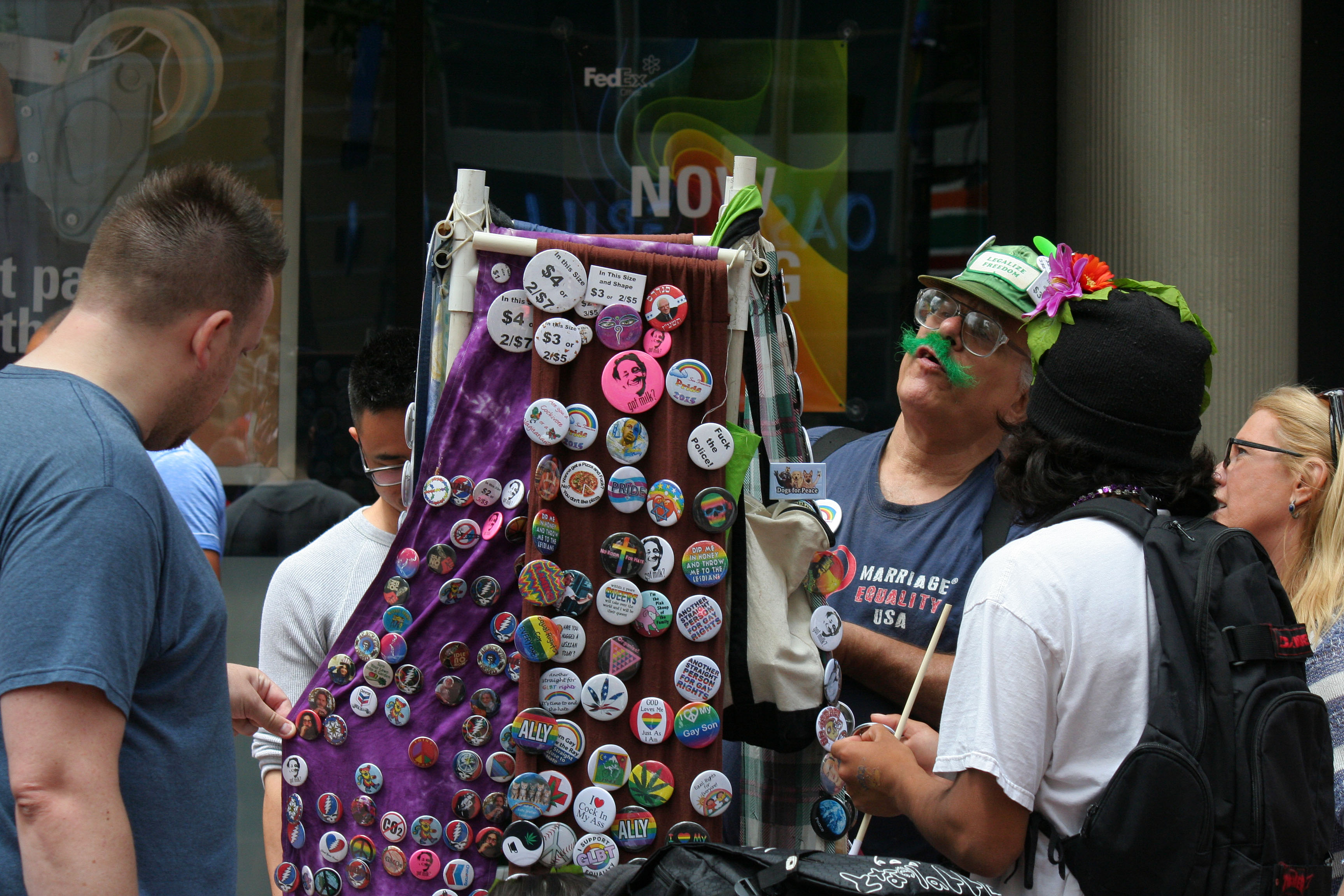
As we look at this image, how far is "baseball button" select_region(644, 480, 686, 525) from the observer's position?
1.66 meters

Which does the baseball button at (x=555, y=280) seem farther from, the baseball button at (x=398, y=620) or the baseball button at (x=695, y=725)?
the baseball button at (x=695, y=725)

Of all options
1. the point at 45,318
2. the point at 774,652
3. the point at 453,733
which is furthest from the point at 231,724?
the point at 45,318

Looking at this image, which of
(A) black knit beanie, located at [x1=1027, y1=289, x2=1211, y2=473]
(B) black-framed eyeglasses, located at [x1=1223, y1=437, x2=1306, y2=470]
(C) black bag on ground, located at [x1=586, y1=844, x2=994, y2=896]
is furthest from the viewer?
(B) black-framed eyeglasses, located at [x1=1223, y1=437, x2=1306, y2=470]

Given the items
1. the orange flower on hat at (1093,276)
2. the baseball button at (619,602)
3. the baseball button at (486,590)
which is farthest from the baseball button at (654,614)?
the orange flower on hat at (1093,276)

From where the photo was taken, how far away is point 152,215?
1400 millimetres

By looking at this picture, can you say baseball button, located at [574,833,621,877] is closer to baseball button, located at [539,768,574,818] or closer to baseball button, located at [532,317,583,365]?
baseball button, located at [539,768,574,818]

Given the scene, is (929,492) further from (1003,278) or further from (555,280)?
(555,280)

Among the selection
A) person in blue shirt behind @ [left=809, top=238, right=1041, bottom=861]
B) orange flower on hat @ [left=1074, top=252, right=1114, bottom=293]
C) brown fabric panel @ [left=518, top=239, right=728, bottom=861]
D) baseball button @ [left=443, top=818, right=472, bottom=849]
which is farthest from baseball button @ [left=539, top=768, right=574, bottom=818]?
orange flower on hat @ [left=1074, top=252, right=1114, bottom=293]

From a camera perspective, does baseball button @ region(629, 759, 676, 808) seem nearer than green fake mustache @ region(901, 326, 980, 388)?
Yes

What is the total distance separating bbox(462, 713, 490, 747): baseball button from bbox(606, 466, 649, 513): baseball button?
40cm

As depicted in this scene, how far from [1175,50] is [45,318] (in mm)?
4030

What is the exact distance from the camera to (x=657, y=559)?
65.4 inches

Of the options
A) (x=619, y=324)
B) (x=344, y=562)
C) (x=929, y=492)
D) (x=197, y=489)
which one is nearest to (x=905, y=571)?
(x=929, y=492)

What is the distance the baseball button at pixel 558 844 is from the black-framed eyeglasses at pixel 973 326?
1.31 metres
